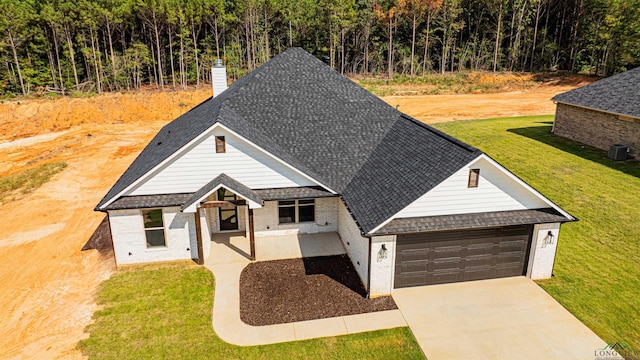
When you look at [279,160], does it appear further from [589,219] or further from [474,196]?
[589,219]

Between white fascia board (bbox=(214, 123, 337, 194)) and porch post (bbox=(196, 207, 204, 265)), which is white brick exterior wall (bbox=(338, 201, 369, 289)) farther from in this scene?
porch post (bbox=(196, 207, 204, 265))

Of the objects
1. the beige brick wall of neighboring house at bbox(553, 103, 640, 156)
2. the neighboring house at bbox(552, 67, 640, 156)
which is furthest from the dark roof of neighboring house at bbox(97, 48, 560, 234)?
the beige brick wall of neighboring house at bbox(553, 103, 640, 156)

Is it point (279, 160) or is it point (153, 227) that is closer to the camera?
point (153, 227)

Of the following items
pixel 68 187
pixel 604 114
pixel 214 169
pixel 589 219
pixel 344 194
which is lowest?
pixel 68 187

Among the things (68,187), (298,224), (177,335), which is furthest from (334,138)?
(68,187)

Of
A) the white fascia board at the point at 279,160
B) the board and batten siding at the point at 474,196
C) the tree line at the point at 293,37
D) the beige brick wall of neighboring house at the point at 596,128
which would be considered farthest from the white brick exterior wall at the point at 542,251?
the tree line at the point at 293,37
